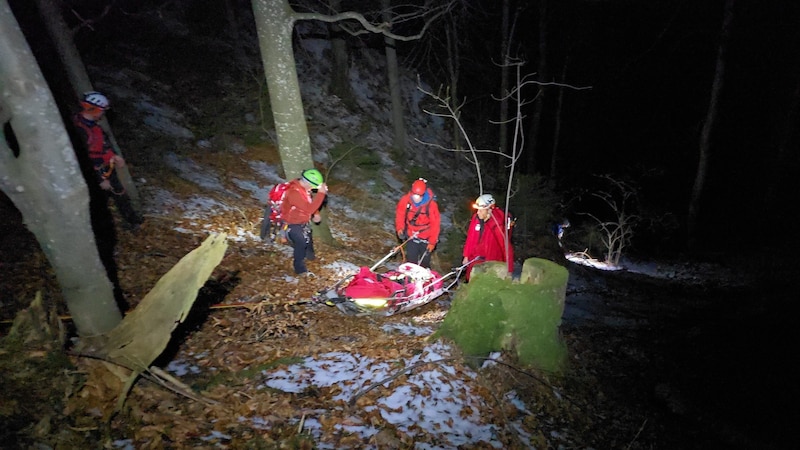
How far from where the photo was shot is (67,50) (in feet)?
24.5

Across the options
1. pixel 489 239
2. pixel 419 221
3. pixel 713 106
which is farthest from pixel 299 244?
pixel 713 106

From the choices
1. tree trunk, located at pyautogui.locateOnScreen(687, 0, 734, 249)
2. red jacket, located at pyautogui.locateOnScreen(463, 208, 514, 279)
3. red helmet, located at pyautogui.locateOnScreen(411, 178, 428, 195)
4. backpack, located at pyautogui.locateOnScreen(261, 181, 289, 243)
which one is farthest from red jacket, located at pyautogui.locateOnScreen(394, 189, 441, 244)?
tree trunk, located at pyautogui.locateOnScreen(687, 0, 734, 249)

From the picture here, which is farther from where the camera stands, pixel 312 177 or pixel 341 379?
pixel 312 177

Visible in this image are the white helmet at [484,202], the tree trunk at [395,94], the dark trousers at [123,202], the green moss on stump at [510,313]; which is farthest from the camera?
the tree trunk at [395,94]

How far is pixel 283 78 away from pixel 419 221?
3840 mm

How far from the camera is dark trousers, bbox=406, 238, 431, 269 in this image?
8531mm

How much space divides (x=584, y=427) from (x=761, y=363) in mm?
3974

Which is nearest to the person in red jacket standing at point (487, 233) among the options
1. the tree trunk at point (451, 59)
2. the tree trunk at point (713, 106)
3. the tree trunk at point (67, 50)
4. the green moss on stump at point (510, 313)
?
the green moss on stump at point (510, 313)

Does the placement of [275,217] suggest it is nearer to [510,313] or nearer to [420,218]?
[420,218]

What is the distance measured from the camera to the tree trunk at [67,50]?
23.6 feet

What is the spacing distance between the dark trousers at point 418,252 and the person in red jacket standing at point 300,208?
2157 mm

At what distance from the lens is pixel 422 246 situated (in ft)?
28.1

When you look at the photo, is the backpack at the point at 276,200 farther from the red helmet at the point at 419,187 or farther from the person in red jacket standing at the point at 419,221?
the red helmet at the point at 419,187

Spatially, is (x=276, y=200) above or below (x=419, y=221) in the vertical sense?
above
